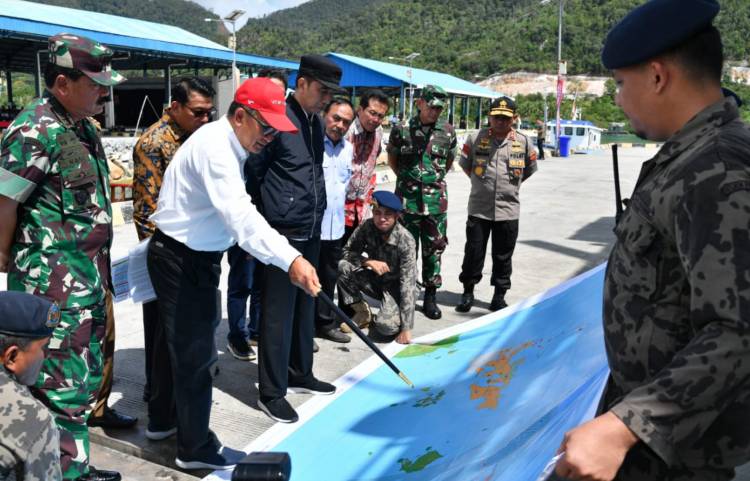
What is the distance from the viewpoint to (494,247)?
560 cm

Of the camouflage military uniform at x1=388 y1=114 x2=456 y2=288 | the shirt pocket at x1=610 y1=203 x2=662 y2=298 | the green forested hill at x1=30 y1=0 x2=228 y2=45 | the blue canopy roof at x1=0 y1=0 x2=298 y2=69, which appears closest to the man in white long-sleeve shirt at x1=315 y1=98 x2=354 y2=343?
the camouflage military uniform at x1=388 y1=114 x2=456 y2=288

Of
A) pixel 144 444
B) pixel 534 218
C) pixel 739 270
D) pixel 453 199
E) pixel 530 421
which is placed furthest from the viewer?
pixel 453 199

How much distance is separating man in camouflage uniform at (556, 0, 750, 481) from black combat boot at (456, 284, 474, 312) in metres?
4.24

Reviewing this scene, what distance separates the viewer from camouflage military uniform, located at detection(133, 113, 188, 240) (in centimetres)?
354

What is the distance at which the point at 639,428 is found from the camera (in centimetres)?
118

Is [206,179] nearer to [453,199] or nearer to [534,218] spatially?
[534,218]

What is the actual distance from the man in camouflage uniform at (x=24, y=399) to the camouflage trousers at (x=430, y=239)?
379cm

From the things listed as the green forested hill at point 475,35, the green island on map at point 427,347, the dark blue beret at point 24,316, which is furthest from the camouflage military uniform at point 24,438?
the green forested hill at point 475,35

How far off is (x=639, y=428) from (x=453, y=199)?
11.4m

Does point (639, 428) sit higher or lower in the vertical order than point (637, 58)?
lower

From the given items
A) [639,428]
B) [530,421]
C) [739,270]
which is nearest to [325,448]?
[530,421]

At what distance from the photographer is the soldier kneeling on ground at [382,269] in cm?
478

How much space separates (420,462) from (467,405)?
1.51ft

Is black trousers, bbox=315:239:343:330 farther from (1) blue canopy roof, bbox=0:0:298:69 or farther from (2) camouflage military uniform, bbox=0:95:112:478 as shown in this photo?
(1) blue canopy roof, bbox=0:0:298:69
